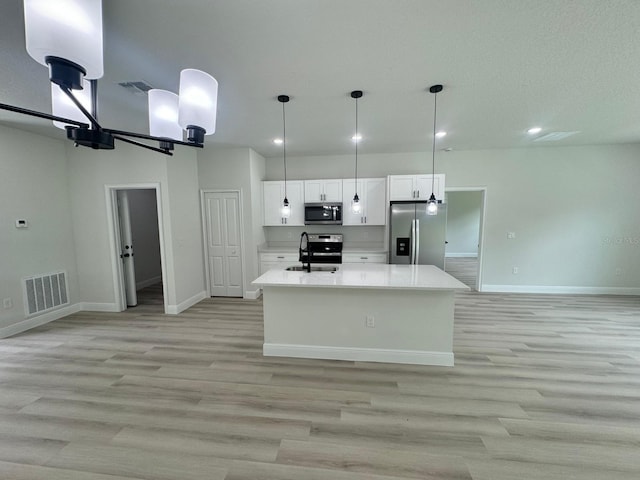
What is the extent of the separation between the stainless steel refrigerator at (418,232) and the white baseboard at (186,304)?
12.1 ft

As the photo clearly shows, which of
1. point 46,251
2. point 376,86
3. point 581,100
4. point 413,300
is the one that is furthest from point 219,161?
point 581,100

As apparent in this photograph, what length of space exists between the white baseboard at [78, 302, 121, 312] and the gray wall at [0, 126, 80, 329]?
0.16 m

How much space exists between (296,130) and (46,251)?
4.10m

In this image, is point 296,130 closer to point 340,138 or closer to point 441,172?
point 340,138

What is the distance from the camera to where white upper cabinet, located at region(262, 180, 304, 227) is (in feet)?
16.2

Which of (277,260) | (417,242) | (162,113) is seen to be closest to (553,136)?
(417,242)

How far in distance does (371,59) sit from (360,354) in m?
2.72

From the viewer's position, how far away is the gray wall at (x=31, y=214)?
10.7 ft

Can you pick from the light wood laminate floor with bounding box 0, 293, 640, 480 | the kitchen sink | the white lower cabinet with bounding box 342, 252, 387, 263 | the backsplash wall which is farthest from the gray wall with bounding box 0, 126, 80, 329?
the white lower cabinet with bounding box 342, 252, 387, 263

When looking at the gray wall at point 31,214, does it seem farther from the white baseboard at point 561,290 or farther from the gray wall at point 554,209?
the white baseboard at point 561,290

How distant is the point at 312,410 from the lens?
198 centimetres

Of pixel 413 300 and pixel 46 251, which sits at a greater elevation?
pixel 46 251

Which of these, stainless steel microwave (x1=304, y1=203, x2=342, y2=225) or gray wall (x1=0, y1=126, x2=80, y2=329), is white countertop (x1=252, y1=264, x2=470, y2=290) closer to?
stainless steel microwave (x1=304, y1=203, x2=342, y2=225)

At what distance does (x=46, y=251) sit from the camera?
3707mm
